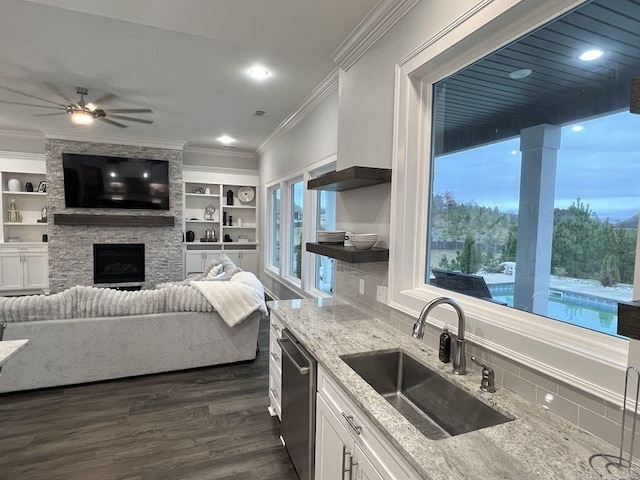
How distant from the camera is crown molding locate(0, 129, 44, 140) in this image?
6.01m

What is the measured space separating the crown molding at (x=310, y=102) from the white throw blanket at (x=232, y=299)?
7.55 ft

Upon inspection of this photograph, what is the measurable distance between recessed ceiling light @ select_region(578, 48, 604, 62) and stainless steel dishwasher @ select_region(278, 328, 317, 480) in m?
1.72

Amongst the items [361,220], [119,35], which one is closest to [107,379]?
[361,220]

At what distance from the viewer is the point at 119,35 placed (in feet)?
8.98

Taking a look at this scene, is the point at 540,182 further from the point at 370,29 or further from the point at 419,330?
the point at 370,29

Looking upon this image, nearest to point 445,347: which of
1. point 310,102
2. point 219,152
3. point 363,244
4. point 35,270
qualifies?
point 363,244

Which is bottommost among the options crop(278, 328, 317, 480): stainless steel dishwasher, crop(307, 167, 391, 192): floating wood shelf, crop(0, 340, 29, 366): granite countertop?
crop(278, 328, 317, 480): stainless steel dishwasher

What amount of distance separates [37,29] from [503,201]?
367cm

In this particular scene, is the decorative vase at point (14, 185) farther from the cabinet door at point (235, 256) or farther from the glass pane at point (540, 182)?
the glass pane at point (540, 182)

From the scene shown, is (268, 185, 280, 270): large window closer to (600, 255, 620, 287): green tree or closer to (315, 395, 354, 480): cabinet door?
(315, 395, 354, 480): cabinet door

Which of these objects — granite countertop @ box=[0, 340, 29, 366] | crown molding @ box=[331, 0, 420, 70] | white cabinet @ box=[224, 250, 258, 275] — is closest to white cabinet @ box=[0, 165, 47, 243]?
white cabinet @ box=[224, 250, 258, 275]

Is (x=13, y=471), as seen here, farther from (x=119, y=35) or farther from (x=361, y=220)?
(x=119, y=35)

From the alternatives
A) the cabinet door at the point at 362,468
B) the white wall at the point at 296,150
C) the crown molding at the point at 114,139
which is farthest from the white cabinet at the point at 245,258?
the cabinet door at the point at 362,468

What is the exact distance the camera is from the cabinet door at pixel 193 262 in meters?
6.98
